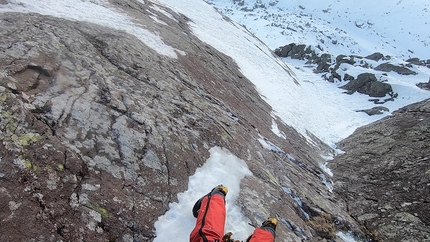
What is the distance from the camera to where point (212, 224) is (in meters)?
5.67

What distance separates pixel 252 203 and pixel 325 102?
19.0m

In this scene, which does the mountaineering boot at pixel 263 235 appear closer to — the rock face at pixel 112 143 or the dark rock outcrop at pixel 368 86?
the rock face at pixel 112 143

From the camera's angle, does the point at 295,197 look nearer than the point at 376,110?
Yes

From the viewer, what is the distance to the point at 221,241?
209 inches

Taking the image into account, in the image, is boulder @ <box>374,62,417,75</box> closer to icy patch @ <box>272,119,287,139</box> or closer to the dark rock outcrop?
the dark rock outcrop

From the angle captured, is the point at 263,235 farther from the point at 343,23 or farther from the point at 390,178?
the point at 343,23

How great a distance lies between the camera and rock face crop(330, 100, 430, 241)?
29.5 feet

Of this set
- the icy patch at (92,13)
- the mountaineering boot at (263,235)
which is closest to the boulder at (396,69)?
the icy patch at (92,13)

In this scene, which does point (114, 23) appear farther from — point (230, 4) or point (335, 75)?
point (230, 4)

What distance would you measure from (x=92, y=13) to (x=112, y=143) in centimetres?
875

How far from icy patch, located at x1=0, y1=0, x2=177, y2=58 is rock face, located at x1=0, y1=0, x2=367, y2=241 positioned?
2.04 ft

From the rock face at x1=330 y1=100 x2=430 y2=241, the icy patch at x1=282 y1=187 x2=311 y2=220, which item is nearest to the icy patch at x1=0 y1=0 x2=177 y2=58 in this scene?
the icy patch at x1=282 y1=187 x2=311 y2=220

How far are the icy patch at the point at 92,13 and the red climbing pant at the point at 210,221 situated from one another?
843cm

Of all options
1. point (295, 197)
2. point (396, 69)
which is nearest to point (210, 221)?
point (295, 197)
